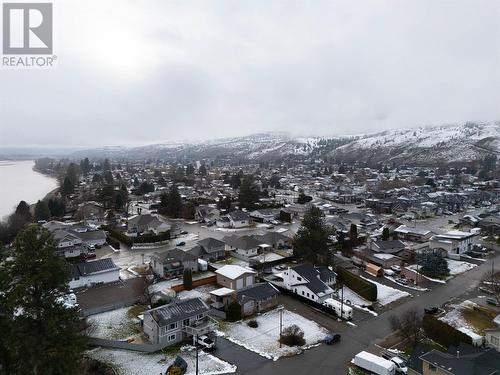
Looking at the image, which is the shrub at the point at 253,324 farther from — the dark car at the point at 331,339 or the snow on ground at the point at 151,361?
the dark car at the point at 331,339

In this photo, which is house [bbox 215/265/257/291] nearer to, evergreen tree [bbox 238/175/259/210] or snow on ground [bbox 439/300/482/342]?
snow on ground [bbox 439/300/482/342]

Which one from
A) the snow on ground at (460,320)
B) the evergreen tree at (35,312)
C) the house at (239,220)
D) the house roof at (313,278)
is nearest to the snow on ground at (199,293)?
the house roof at (313,278)

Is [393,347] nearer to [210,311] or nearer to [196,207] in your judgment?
[210,311]

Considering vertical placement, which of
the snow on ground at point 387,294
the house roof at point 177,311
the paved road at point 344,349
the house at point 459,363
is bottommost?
the paved road at point 344,349

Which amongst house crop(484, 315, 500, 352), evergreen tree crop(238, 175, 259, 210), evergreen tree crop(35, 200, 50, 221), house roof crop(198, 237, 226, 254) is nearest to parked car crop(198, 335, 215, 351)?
house roof crop(198, 237, 226, 254)

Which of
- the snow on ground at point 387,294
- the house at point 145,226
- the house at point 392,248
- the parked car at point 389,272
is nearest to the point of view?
the snow on ground at point 387,294

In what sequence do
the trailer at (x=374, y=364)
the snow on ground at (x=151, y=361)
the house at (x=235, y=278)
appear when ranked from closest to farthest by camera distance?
1. the trailer at (x=374, y=364)
2. the snow on ground at (x=151, y=361)
3. the house at (x=235, y=278)

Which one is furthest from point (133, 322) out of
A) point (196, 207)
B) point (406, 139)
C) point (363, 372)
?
point (406, 139)
